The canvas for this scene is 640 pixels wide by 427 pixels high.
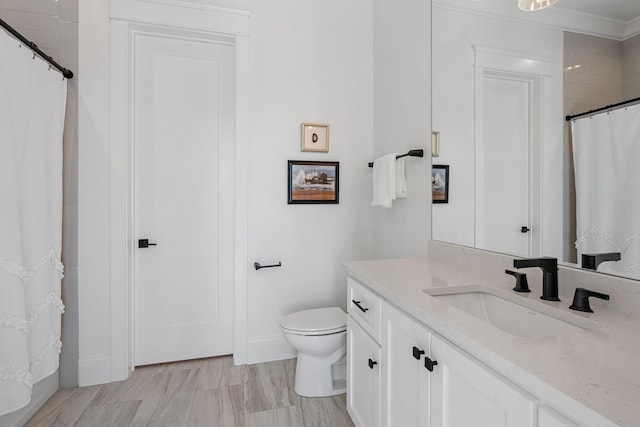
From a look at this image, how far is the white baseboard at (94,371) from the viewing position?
1.90 metres

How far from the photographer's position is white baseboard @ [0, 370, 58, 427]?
4.89ft

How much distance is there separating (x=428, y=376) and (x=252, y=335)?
1629 mm

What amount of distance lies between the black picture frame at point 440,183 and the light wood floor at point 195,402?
127 centimetres

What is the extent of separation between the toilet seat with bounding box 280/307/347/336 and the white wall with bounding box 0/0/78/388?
132cm

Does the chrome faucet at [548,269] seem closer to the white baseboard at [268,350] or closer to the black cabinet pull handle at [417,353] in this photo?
the black cabinet pull handle at [417,353]

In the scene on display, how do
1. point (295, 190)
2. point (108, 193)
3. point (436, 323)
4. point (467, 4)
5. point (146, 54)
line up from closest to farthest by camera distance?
1. point (436, 323)
2. point (467, 4)
3. point (108, 193)
4. point (146, 54)
5. point (295, 190)

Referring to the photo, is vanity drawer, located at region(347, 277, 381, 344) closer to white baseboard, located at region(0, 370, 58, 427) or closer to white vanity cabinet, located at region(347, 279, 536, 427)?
white vanity cabinet, located at region(347, 279, 536, 427)

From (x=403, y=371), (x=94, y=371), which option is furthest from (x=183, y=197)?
(x=403, y=371)

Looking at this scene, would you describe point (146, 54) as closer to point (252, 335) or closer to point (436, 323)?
point (252, 335)

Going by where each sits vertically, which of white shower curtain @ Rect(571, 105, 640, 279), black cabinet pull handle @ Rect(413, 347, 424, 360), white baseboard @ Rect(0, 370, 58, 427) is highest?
white shower curtain @ Rect(571, 105, 640, 279)

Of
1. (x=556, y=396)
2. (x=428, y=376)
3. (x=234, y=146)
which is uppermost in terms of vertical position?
(x=234, y=146)

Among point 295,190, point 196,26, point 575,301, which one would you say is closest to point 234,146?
point 295,190

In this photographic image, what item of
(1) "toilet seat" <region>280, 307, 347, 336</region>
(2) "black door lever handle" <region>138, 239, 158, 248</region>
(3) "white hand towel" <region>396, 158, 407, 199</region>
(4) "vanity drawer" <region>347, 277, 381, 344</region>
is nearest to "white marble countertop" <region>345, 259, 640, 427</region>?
(4) "vanity drawer" <region>347, 277, 381, 344</region>

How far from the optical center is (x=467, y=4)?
1496mm
